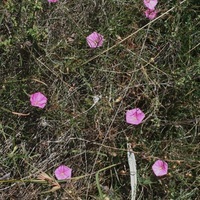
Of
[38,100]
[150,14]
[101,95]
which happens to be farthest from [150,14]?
[38,100]

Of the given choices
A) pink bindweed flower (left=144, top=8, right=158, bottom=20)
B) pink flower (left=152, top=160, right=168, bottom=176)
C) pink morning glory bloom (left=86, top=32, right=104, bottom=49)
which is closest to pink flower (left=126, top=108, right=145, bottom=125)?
pink flower (left=152, top=160, right=168, bottom=176)

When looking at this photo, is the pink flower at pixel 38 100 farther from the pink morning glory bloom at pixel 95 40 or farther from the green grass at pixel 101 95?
the pink morning glory bloom at pixel 95 40

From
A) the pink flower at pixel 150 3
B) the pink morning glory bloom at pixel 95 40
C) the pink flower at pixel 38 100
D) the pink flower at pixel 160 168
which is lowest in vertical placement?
the pink flower at pixel 160 168

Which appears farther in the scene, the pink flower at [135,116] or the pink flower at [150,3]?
the pink flower at [150,3]

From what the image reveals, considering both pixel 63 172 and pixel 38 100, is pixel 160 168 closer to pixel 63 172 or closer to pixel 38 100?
pixel 63 172

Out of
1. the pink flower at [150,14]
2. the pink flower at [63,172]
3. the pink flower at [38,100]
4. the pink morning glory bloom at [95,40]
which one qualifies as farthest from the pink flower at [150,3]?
the pink flower at [63,172]

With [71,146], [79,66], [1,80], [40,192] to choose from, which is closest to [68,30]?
[79,66]

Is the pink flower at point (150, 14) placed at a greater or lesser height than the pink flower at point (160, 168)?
greater

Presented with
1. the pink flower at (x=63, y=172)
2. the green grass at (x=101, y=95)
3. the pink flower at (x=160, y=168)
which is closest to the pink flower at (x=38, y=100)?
the green grass at (x=101, y=95)
